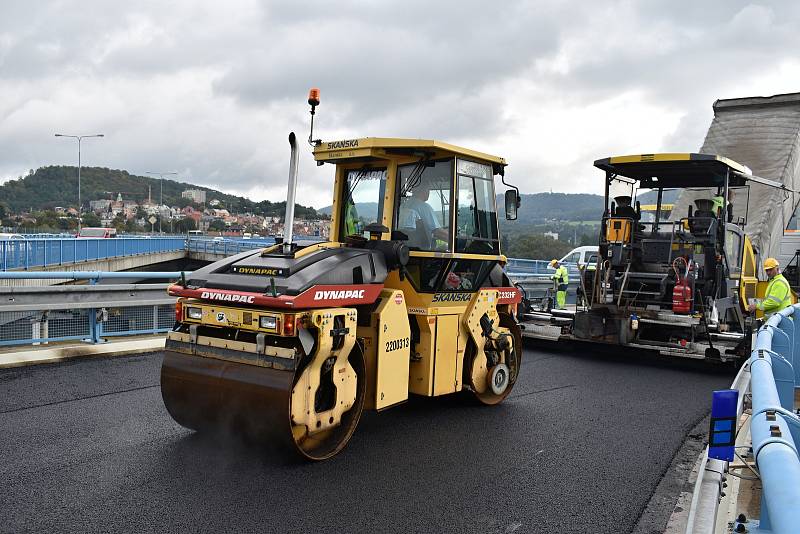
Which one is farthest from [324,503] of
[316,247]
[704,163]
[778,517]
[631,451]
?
[704,163]

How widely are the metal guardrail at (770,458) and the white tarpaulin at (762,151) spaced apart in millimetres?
9364

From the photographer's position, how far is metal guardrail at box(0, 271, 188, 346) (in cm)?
727

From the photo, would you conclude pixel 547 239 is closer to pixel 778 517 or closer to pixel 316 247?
pixel 316 247

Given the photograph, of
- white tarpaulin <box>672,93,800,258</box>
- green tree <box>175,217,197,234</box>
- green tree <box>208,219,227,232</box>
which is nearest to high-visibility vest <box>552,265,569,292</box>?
white tarpaulin <box>672,93,800,258</box>

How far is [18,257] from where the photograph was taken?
18141mm

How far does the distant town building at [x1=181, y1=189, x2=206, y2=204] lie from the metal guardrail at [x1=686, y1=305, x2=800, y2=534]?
73.3 m

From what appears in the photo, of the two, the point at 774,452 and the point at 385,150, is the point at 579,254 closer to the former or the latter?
the point at 385,150

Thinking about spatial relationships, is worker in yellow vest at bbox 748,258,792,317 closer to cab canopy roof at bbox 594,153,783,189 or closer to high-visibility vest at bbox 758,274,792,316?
high-visibility vest at bbox 758,274,792,316

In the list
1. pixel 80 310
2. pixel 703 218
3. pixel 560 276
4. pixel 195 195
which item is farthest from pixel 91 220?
pixel 703 218

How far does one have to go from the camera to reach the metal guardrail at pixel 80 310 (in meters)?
7.27

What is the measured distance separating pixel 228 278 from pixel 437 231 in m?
1.86

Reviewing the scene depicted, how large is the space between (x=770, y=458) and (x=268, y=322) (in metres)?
3.31

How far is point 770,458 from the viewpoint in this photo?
5.59ft

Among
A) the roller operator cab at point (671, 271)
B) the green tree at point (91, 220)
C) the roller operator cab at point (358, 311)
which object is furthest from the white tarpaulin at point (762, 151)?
the green tree at point (91, 220)
